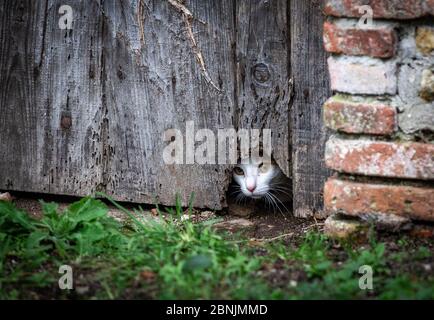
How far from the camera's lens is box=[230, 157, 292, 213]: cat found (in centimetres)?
399

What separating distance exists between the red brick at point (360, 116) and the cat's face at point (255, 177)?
94 centimetres

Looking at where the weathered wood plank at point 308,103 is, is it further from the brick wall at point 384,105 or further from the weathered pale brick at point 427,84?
the weathered pale brick at point 427,84

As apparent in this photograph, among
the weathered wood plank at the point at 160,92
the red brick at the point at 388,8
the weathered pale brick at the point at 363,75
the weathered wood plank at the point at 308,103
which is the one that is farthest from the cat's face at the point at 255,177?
the red brick at the point at 388,8

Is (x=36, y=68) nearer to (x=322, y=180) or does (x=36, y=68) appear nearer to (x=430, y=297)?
(x=322, y=180)

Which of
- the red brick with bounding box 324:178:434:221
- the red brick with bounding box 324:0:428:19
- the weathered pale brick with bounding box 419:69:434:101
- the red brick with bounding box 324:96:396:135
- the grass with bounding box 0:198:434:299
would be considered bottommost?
the grass with bounding box 0:198:434:299

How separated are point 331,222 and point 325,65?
0.76 metres

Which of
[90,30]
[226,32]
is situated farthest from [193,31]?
[90,30]

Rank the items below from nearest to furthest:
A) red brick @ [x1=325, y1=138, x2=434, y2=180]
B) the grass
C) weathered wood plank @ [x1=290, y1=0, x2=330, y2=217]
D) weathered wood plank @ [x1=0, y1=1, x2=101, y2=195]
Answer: the grass
red brick @ [x1=325, y1=138, x2=434, y2=180]
weathered wood plank @ [x1=290, y1=0, x2=330, y2=217]
weathered wood plank @ [x1=0, y1=1, x2=101, y2=195]

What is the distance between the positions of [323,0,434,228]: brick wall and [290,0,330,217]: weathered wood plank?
448 millimetres

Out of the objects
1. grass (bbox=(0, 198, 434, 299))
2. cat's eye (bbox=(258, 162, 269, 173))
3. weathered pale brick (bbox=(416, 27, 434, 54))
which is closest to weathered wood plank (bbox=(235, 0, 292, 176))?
cat's eye (bbox=(258, 162, 269, 173))

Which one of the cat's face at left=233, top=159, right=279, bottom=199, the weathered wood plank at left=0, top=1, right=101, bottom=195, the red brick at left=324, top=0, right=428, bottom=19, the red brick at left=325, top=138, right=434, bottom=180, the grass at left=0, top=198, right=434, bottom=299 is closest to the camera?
the grass at left=0, top=198, right=434, bottom=299

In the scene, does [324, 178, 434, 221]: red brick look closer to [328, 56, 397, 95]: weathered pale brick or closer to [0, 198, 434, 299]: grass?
[0, 198, 434, 299]: grass

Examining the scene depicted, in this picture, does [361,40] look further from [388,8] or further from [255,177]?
[255,177]

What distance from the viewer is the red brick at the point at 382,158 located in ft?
9.73
